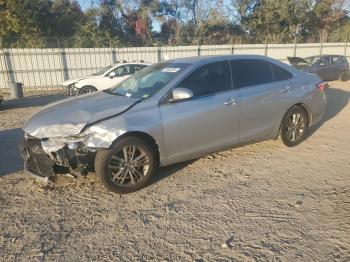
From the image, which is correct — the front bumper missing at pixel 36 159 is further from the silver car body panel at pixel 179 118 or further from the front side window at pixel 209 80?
the front side window at pixel 209 80

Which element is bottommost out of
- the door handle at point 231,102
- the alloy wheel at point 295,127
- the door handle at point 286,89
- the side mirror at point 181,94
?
the alloy wheel at point 295,127

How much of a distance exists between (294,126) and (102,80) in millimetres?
8294

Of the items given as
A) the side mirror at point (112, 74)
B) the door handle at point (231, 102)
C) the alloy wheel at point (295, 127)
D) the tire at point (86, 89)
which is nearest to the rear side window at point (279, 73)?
the alloy wheel at point (295, 127)

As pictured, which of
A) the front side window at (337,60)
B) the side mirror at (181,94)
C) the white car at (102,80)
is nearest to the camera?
the side mirror at (181,94)

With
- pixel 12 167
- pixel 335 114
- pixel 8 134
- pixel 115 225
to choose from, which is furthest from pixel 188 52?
pixel 115 225

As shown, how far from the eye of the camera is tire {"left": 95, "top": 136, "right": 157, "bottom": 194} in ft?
13.1

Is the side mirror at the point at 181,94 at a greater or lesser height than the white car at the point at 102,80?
greater

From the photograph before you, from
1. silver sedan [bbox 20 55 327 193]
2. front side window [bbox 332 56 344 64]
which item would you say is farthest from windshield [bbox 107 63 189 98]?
front side window [bbox 332 56 344 64]

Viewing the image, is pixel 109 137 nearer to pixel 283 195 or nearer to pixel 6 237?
pixel 6 237

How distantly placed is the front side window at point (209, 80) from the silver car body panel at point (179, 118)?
7 cm

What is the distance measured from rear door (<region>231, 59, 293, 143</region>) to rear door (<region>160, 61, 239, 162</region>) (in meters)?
0.17

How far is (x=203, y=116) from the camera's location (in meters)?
4.64

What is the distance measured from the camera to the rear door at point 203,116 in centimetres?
444

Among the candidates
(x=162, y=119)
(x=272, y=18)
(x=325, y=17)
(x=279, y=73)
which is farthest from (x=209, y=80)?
(x=325, y=17)
